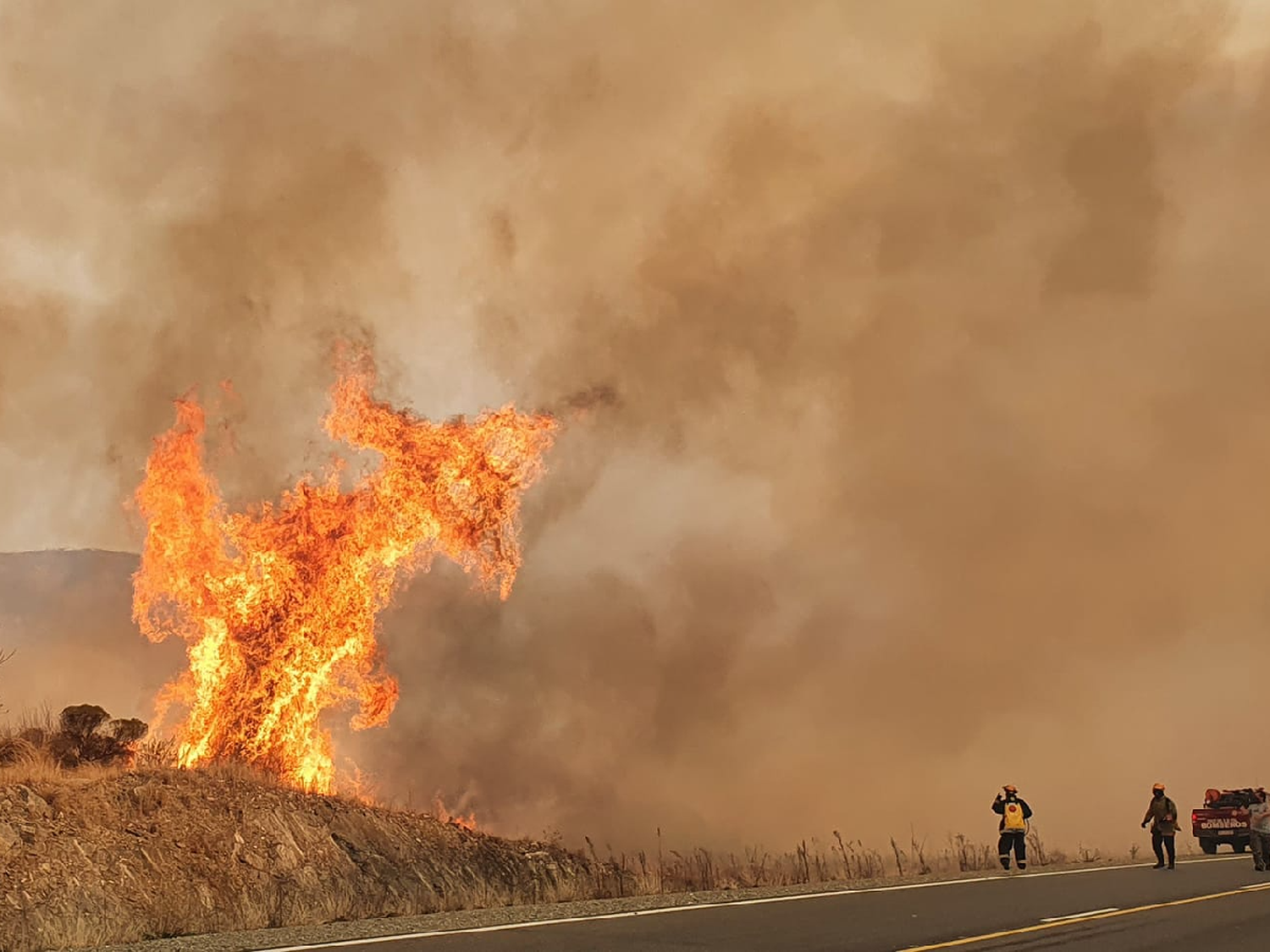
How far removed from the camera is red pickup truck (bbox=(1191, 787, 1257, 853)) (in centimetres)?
3334

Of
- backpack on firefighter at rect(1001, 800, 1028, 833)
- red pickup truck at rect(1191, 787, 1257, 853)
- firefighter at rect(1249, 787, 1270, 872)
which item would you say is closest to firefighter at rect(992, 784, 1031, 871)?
backpack on firefighter at rect(1001, 800, 1028, 833)

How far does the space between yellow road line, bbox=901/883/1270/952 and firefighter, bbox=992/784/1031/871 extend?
4917 mm

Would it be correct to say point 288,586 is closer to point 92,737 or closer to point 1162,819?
point 92,737

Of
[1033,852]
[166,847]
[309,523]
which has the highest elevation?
[309,523]

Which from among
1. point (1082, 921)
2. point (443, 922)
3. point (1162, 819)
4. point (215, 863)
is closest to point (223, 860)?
point (215, 863)

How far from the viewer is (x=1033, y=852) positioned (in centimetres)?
3456

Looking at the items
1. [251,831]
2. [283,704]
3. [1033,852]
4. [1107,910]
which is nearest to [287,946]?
[251,831]

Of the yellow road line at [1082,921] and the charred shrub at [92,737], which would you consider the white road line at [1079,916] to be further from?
the charred shrub at [92,737]

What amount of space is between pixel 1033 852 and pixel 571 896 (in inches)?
847

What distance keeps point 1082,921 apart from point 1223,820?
25058mm

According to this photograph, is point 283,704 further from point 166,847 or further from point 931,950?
point 931,950

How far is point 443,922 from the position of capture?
13.6m

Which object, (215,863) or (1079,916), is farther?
(215,863)

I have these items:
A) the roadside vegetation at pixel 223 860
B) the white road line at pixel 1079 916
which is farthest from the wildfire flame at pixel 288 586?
the white road line at pixel 1079 916
